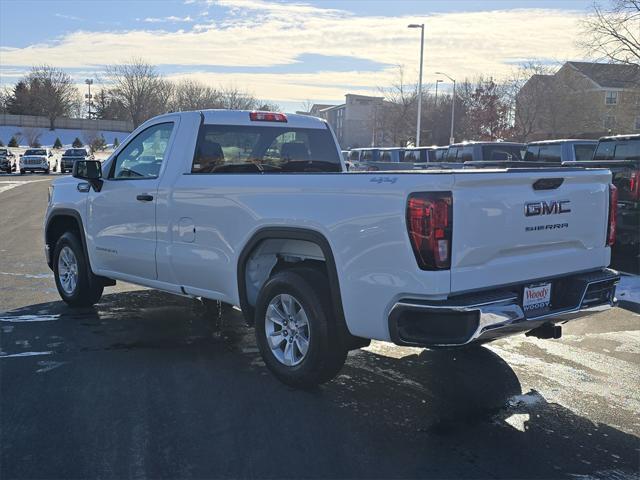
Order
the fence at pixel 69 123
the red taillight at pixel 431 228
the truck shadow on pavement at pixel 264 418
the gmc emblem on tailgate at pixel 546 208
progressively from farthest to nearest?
the fence at pixel 69 123 < the gmc emblem on tailgate at pixel 546 208 < the red taillight at pixel 431 228 < the truck shadow on pavement at pixel 264 418

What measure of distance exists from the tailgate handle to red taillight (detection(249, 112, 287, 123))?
2927 mm

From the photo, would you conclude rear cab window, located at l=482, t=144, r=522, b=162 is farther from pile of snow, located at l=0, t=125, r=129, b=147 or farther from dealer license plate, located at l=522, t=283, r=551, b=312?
pile of snow, located at l=0, t=125, r=129, b=147

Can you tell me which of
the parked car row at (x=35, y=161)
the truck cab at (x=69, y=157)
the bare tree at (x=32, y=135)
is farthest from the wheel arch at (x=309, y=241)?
the bare tree at (x=32, y=135)

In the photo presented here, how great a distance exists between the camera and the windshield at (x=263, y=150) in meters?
5.83

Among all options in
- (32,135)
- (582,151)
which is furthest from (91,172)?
(32,135)

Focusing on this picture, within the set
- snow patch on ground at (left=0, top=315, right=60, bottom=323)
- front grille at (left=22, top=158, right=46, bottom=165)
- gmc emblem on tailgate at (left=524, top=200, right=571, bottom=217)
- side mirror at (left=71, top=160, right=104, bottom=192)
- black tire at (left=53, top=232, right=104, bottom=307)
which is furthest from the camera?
front grille at (left=22, top=158, right=46, bottom=165)

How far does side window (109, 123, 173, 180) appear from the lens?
19.8 ft

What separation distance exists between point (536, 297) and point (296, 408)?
70.1 inches

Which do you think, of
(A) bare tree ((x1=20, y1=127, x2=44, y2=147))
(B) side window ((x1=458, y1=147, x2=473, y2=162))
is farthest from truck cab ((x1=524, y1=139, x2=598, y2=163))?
(A) bare tree ((x1=20, y1=127, x2=44, y2=147))

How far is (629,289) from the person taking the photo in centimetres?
846

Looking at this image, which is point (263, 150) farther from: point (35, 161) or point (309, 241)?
point (35, 161)

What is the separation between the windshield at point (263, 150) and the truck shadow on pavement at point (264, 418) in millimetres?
1651

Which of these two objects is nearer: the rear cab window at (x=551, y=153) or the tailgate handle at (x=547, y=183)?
the tailgate handle at (x=547, y=183)

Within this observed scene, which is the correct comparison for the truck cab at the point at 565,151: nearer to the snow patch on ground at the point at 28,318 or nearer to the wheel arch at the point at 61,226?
the wheel arch at the point at 61,226
